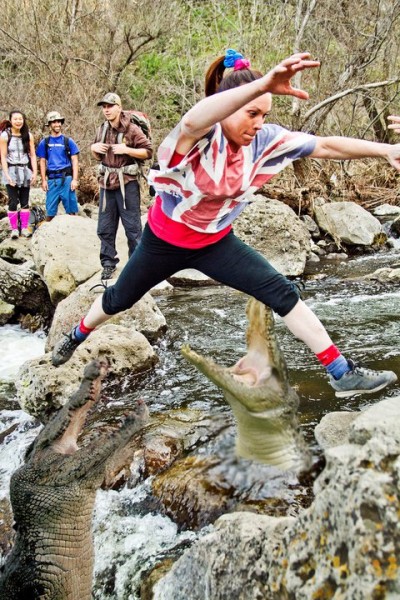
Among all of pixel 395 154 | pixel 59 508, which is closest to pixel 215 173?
pixel 395 154

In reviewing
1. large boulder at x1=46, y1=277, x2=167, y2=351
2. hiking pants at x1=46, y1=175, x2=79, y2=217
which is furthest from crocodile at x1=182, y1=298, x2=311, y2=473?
hiking pants at x1=46, y1=175, x2=79, y2=217

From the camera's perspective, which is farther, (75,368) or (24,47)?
(24,47)

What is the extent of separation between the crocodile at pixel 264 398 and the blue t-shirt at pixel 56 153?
700 centimetres

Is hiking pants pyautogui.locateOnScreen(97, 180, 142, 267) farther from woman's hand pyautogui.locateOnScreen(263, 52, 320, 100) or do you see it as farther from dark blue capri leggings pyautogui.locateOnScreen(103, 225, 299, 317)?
woman's hand pyautogui.locateOnScreen(263, 52, 320, 100)

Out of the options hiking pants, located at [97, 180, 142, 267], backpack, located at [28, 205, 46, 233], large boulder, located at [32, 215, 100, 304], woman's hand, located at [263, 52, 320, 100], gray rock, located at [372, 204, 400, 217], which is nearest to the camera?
woman's hand, located at [263, 52, 320, 100]

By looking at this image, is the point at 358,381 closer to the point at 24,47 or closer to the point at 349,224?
the point at 349,224

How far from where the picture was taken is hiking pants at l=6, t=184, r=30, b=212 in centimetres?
962

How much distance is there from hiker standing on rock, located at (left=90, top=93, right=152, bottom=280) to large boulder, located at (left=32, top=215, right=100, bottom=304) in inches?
49.3

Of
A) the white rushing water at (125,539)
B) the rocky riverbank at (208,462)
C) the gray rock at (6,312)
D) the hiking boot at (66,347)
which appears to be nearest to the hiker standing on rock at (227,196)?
the hiking boot at (66,347)

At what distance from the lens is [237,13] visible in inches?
610

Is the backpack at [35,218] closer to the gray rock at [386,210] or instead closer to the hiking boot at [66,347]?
the hiking boot at [66,347]

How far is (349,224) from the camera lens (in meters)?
11.4

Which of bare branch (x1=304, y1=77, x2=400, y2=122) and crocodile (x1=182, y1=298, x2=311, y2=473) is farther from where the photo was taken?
bare branch (x1=304, y1=77, x2=400, y2=122)

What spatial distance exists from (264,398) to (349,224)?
889cm
